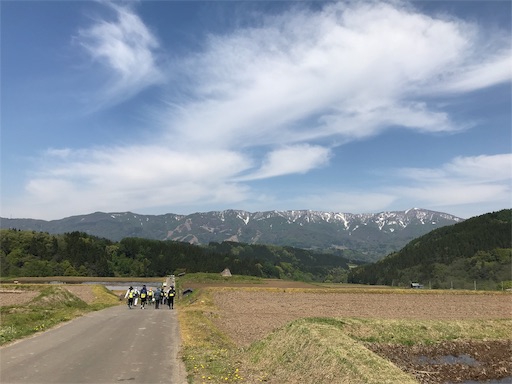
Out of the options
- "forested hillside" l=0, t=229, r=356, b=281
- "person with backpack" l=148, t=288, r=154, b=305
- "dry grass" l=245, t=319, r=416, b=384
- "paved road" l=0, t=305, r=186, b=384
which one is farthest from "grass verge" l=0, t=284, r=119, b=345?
"forested hillside" l=0, t=229, r=356, b=281

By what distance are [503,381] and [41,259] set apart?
159848mm

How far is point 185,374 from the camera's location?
43.6ft

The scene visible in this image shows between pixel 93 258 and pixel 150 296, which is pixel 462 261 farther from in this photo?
pixel 93 258

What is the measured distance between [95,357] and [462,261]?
545 ft

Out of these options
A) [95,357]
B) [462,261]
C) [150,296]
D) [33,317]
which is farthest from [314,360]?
[462,261]

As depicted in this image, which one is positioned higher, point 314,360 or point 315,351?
point 315,351

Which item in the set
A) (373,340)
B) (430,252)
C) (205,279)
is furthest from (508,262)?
(373,340)

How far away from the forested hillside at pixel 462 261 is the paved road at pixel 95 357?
392 ft

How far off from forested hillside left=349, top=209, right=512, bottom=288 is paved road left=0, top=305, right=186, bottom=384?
11941cm

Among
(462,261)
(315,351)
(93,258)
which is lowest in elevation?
(462,261)

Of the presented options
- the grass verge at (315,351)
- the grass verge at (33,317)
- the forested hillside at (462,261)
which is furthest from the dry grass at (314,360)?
the forested hillside at (462,261)

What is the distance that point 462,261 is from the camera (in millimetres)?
153375

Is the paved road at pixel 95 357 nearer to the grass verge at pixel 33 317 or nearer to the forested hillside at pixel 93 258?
the grass verge at pixel 33 317

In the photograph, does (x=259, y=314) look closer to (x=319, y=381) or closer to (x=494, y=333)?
(x=494, y=333)
